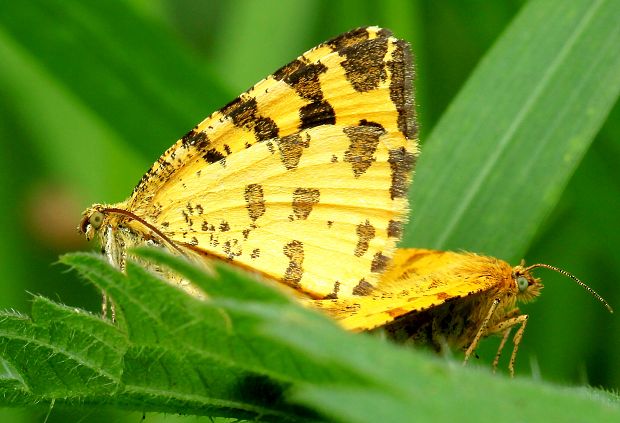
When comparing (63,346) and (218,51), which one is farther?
(218,51)

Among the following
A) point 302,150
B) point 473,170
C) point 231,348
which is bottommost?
point 231,348

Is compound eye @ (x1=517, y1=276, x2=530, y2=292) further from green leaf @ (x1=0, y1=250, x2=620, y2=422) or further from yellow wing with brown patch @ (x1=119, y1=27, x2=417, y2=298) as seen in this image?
green leaf @ (x1=0, y1=250, x2=620, y2=422)

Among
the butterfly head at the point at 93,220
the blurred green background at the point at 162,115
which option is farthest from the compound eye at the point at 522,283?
the butterfly head at the point at 93,220

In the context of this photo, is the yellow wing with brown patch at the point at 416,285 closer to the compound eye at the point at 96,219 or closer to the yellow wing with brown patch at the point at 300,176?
the yellow wing with brown patch at the point at 300,176

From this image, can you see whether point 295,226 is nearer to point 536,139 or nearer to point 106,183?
point 536,139

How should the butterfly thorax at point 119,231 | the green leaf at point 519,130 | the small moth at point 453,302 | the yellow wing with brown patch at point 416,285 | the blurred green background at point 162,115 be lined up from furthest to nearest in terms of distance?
the blurred green background at point 162,115 < the green leaf at point 519,130 < the butterfly thorax at point 119,231 < the small moth at point 453,302 < the yellow wing with brown patch at point 416,285

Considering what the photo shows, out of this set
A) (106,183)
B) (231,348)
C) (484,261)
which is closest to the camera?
(231,348)

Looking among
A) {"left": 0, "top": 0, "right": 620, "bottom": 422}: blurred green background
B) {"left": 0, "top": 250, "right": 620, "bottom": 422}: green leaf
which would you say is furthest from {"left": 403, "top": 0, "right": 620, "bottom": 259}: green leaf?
{"left": 0, "top": 250, "right": 620, "bottom": 422}: green leaf

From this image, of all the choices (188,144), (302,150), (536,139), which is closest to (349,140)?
(302,150)
